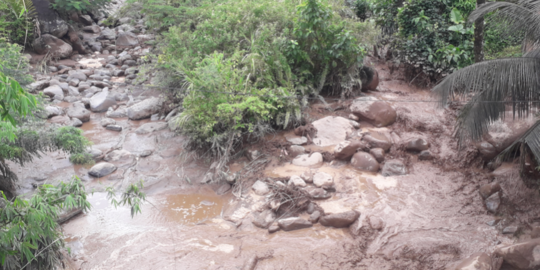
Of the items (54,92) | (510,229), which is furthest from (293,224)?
(54,92)

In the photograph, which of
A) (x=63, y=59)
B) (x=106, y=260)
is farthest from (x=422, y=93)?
(x=63, y=59)

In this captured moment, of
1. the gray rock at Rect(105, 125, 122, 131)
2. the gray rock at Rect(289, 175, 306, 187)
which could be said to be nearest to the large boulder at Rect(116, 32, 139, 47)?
the gray rock at Rect(105, 125, 122, 131)

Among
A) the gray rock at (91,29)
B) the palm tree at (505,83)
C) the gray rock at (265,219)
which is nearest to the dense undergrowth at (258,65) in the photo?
the gray rock at (265,219)

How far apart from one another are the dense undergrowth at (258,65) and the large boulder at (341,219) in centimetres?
235

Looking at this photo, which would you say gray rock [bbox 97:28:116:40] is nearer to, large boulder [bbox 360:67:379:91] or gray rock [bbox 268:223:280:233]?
large boulder [bbox 360:67:379:91]

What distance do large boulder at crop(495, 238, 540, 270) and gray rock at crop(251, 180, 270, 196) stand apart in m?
3.41

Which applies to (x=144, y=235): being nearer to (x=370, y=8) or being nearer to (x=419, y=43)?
(x=419, y=43)

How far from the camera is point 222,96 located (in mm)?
7109

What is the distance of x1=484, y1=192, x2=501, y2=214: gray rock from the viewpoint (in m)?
5.47

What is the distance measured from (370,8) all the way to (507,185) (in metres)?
6.58

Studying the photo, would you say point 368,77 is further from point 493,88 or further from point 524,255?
point 524,255

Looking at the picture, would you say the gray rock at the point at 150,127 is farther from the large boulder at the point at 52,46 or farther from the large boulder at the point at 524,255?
the large boulder at the point at 524,255

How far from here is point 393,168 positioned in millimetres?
6496

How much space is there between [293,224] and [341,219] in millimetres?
691
